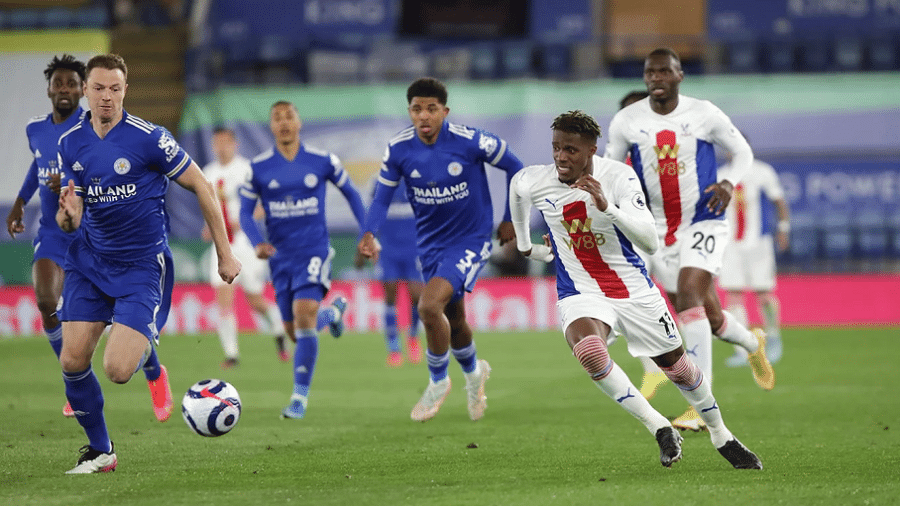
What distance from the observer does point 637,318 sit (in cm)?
642

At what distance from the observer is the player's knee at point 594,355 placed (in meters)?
6.22

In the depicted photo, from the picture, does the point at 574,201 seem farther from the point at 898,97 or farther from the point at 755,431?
the point at 898,97

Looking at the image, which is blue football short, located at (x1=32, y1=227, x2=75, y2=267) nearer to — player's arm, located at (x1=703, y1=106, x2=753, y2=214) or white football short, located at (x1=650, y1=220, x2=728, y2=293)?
white football short, located at (x1=650, y1=220, x2=728, y2=293)

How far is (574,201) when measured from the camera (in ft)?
21.3

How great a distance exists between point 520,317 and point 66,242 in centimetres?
1074

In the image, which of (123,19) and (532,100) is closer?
(532,100)

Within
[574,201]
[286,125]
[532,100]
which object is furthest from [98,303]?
[532,100]

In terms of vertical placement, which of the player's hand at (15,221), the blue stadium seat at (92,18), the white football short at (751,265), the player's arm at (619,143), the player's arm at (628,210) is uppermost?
the blue stadium seat at (92,18)

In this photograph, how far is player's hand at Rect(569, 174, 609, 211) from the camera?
5.96 metres

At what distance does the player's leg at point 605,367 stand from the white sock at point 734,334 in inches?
86.5

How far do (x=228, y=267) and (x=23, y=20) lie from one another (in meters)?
20.0

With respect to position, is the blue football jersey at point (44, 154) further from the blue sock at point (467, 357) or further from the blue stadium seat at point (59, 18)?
the blue stadium seat at point (59, 18)

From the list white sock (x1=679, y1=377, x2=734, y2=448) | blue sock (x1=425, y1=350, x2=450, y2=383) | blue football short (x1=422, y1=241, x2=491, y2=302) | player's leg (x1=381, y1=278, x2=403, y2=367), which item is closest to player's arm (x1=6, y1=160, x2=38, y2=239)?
blue football short (x1=422, y1=241, x2=491, y2=302)

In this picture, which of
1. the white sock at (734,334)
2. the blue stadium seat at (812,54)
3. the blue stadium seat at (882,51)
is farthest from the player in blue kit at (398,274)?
the blue stadium seat at (882,51)
